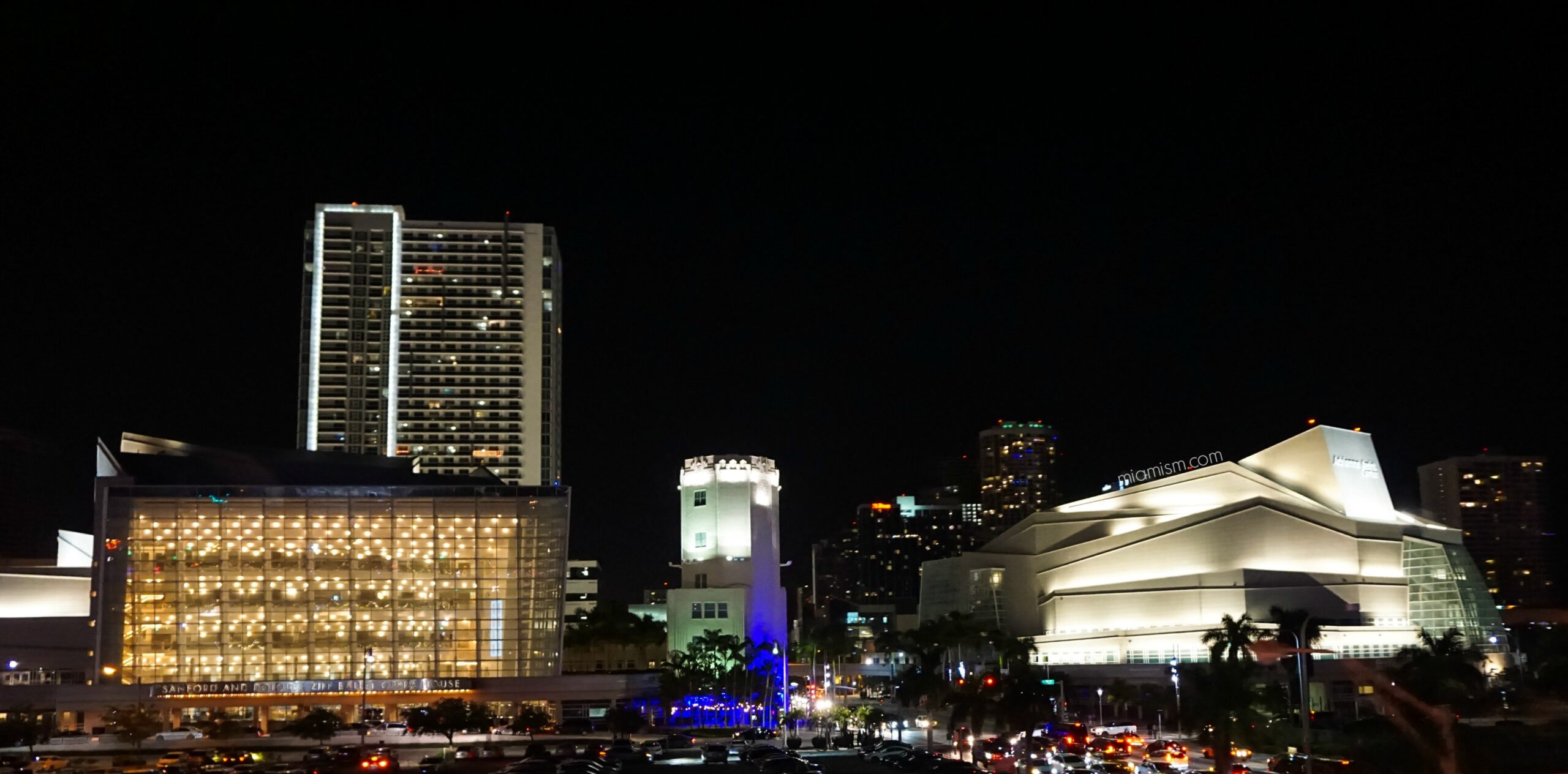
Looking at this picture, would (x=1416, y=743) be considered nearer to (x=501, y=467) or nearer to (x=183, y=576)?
(x=183, y=576)

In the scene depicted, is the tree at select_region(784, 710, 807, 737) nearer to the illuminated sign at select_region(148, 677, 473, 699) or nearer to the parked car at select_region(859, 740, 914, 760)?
the parked car at select_region(859, 740, 914, 760)

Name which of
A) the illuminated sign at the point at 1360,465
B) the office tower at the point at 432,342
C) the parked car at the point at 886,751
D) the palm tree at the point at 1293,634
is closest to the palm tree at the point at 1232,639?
the palm tree at the point at 1293,634

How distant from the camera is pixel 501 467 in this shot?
184 m

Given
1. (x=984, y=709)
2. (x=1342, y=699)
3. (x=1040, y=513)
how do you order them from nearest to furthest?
1. (x=984, y=709)
2. (x=1342, y=699)
3. (x=1040, y=513)

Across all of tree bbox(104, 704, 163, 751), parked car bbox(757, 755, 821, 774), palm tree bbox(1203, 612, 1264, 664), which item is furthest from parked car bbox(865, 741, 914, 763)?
tree bbox(104, 704, 163, 751)

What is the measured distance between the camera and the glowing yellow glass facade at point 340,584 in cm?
11706

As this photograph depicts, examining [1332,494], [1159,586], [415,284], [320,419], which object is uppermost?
[415,284]

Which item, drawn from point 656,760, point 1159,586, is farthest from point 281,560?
point 1159,586

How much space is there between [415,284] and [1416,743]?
6269 inches

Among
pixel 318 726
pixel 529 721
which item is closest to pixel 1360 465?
pixel 529 721

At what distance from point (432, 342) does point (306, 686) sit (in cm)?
7523

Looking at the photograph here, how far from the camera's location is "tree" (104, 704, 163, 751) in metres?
85.9

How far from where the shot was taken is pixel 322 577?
119 meters

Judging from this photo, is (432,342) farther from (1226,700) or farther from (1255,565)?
(1226,700)
